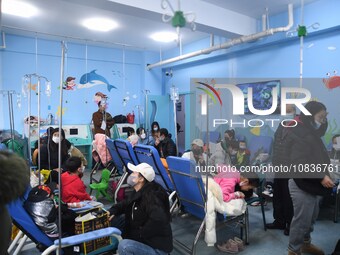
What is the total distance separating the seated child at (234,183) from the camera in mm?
2678

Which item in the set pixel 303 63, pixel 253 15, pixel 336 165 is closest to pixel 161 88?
pixel 253 15

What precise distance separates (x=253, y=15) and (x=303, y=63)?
121 centimetres

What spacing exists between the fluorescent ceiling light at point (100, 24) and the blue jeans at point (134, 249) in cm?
418

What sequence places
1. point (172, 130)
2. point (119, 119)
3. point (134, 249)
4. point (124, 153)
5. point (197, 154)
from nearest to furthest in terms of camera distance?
1. point (134, 249)
2. point (124, 153)
3. point (197, 154)
4. point (119, 119)
5. point (172, 130)

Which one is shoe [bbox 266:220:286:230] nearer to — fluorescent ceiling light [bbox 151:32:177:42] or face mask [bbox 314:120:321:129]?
face mask [bbox 314:120:321:129]

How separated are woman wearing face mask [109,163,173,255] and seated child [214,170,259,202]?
2.67 feet

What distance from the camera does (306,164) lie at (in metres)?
2.23

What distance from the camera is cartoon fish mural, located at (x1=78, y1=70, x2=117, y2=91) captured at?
684cm

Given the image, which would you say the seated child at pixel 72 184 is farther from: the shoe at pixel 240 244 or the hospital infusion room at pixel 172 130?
the shoe at pixel 240 244

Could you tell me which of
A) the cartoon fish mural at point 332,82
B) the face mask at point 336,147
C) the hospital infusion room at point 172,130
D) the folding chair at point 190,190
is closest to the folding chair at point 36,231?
the hospital infusion room at point 172,130

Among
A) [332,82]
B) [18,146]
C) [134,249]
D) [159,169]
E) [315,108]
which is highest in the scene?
[332,82]

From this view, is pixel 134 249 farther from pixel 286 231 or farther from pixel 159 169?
pixel 286 231

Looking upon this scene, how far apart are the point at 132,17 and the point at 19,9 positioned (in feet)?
6.01

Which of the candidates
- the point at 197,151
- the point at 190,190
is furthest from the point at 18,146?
the point at 190,190
